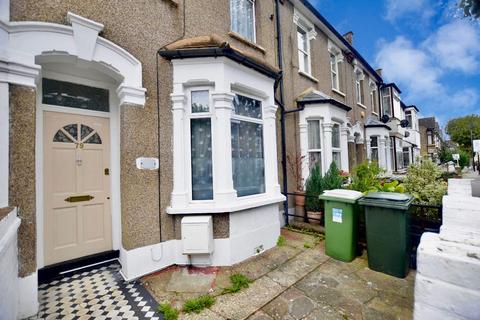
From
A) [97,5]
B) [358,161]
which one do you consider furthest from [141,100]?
[358,161]

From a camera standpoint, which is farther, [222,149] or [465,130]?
[465,130]

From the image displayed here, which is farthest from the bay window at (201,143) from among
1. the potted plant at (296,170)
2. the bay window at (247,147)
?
the potted plant at (296,170)

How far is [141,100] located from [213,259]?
3115 millimetres

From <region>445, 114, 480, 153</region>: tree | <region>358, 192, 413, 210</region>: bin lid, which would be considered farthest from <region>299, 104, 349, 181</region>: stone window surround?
<region>445, 114, 480, 153</region>: tree

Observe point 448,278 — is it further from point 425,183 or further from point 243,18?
point 243,18

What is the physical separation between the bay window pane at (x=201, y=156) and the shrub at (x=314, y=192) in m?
2.99

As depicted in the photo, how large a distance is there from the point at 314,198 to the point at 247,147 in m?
2.53

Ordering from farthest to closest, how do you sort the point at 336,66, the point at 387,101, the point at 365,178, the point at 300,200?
1. the point at 387,101
2. the point at 336,66
3. the point at 300,200
4. the point at 365,178

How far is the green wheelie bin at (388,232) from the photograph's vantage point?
11.5ft

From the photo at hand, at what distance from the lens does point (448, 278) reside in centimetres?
123

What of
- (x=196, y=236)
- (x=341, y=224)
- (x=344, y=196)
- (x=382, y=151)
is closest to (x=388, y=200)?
(x=344, y=196)

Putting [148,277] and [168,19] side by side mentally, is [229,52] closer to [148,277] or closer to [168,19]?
[168,19]

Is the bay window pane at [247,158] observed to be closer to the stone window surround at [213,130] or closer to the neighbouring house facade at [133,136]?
the neighbouring house facade at [133,136]

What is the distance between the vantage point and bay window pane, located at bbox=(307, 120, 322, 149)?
7.45 m
